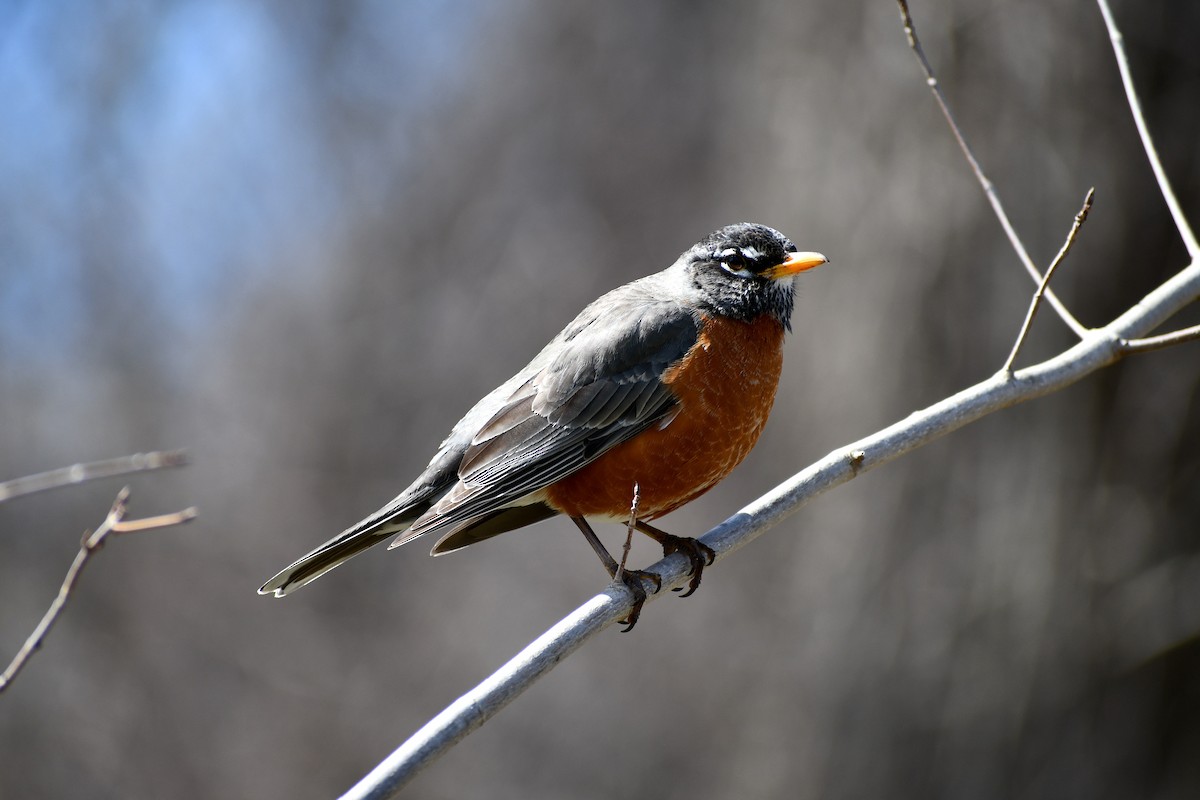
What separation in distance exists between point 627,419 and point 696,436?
0.25 metres

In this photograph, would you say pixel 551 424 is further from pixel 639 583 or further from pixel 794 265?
pixel 794 265

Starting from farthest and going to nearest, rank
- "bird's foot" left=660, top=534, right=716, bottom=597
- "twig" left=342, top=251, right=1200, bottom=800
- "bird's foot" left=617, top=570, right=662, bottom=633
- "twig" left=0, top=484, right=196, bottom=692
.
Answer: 1. "bird's foot" left=660, top=534, right=716, bottom=597
2. "bird's foot" left=617, top=570, right=662, bottom=633
3. "twig" left=342, top=251, right=1200, bottom=800
4. "twig" left=0, top=484, right=196, bottom=692

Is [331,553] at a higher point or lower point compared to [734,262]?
lower

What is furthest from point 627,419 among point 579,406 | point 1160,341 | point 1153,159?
point 1153,159

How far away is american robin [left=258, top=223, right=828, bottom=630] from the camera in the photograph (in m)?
3.20

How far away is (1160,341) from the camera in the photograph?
2473 millimetres

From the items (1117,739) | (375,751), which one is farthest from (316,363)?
(1117,739)

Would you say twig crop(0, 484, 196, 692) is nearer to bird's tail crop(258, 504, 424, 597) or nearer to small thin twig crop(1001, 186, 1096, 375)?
bird's tail crop(258, 504, 424, 597)

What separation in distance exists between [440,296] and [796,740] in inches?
201

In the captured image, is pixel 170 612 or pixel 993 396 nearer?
pixel 993 396

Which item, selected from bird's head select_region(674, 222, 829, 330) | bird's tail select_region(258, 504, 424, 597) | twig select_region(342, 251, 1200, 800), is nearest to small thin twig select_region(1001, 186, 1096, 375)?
twig select_region(342, 251, 1200, 800)

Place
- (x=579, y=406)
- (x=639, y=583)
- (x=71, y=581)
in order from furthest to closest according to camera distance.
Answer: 1. (x=579, y=406)
2. (x=639, y=583)
3. (x=71, y=581)

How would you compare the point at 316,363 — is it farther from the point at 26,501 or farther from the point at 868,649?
the point at 868,649

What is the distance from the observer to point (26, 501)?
8.12 meters
